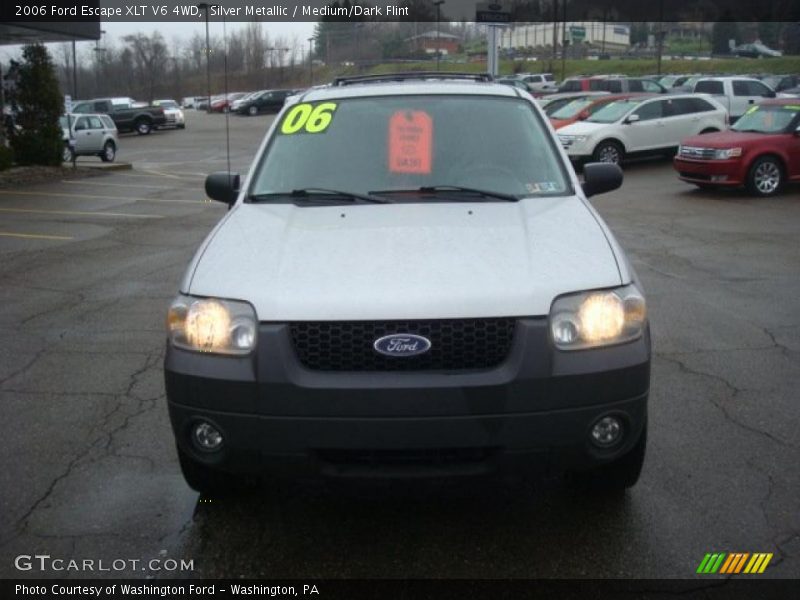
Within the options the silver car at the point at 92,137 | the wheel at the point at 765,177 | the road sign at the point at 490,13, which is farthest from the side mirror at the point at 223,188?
the silver car at the point at 92,137

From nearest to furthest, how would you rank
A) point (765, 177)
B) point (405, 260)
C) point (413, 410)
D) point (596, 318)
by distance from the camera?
point (413, 410) < point (596, 318) < point (405, 260) < point (765, 177)

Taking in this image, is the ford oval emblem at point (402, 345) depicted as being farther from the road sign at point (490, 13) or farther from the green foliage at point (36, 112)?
the green foliage at point (36, 112)

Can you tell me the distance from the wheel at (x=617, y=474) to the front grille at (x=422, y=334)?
2.90 ft

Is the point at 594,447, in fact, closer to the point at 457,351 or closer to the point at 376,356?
the point at 457,351

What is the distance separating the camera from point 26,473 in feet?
14.5

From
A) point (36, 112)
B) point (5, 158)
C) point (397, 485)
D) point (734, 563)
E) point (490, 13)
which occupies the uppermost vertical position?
point (490, 13)

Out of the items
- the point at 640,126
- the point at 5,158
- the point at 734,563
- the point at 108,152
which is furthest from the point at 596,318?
the point at 108,152

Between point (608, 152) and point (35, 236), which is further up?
point (608, 152)

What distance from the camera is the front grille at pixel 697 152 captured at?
15.7m

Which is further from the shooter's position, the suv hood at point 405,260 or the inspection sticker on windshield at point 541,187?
the inspection sticker on windshield at point 541,187

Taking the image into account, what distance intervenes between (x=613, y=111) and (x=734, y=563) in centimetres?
1868

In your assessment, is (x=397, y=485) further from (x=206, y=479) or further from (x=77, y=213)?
(x=77, y=213)

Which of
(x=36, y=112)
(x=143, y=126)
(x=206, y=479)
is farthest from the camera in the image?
(x=143, y=126)

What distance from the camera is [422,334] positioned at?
3.26 metres
